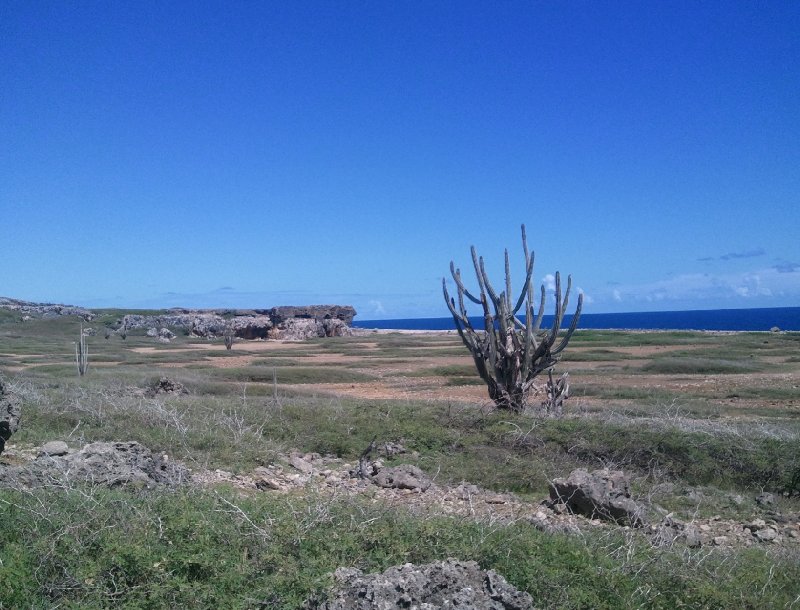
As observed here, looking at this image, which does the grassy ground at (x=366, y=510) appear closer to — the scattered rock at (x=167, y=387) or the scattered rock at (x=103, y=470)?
the scattered rock at (x=103, y=470)

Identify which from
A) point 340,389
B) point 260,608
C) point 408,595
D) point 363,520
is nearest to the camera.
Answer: point 408,595

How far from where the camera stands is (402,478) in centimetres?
922

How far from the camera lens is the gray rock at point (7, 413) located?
7457 millimetres

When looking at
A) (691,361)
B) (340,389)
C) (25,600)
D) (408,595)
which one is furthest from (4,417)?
(691,361)

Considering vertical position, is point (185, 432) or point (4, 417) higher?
point (4, 417)

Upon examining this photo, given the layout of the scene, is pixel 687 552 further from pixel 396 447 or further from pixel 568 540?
pixel 396 447

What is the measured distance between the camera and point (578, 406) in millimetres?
18016

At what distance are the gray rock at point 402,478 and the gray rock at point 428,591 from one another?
4601 millimetres

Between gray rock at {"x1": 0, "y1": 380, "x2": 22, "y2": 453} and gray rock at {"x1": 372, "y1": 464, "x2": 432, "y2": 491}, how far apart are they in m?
4.51

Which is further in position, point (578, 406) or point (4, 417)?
point (578, 406)

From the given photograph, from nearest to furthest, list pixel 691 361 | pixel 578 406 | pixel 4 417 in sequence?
pixel 4 417 < pixel 578 406 < pixel 691 361

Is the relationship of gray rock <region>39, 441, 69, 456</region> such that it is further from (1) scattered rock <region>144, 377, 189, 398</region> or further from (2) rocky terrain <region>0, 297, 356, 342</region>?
(2) rocky terrain <region>0, 297, 356, 342</region>

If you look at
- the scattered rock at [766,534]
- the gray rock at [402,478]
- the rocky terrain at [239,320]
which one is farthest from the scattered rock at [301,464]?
the rocky terrain at [239,320]

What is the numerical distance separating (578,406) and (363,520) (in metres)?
13.2
